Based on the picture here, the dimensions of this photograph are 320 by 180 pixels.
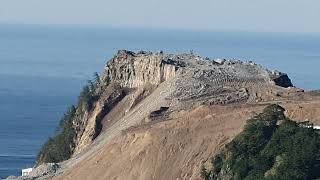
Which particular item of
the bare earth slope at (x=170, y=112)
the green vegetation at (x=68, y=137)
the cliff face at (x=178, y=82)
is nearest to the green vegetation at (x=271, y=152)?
the bare earth slope at (x=170, y=112)

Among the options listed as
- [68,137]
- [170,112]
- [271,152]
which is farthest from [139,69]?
[271,152]

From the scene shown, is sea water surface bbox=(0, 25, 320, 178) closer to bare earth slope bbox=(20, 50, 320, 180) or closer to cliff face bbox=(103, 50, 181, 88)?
cliff face bbox=(103, 50, 181, 88)

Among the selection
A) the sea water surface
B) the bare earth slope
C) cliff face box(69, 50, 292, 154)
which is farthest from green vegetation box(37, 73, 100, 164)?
the sea water surface

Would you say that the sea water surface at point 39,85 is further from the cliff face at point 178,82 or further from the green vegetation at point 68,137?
the cliff face at point 178,82

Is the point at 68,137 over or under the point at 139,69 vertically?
under

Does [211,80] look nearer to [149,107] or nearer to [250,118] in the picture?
[149,107]

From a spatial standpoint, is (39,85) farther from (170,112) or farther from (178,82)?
(170,112)
